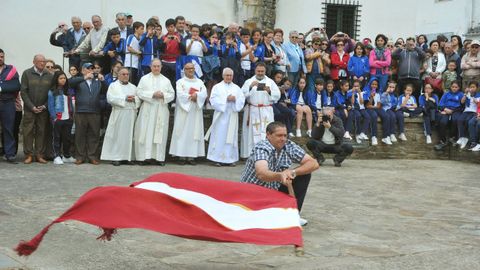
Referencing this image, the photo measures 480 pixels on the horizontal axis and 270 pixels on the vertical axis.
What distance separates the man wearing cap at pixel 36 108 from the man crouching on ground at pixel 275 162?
21.3 ft

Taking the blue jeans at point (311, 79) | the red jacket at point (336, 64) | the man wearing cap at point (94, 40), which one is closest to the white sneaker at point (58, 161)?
the man wearing cap at point (94, 40)

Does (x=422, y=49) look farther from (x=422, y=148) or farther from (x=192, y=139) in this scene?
(x=192, y=139)

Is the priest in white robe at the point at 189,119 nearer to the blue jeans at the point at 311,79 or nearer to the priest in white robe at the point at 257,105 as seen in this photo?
the priest in white robe at the point at 257,105

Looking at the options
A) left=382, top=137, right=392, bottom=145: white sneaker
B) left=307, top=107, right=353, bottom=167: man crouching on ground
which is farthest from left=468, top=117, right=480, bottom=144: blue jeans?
left=307, top=107, right=353, bottom=167: man crouching on ground

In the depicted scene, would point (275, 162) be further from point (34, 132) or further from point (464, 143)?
point (464, 143)

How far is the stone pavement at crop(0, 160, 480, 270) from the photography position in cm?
710

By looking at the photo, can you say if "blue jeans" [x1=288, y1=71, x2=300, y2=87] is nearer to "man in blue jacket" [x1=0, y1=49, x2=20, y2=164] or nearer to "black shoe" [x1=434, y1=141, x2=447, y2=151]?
"black shoe" [x1=434, y1=141, x2=447, y2=151]

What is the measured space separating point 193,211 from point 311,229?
2647mm

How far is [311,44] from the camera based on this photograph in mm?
16984

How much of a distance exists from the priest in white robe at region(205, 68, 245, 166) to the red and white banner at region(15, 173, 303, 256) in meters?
7.51

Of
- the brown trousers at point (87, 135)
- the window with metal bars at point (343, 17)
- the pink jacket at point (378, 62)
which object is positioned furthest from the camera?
the window with metal bars at point (343, 17)

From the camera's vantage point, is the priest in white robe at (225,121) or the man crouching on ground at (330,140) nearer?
the priest in white robe at (225,121)

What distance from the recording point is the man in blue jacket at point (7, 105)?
1323 centimetres

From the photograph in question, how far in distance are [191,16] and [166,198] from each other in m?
13.7
